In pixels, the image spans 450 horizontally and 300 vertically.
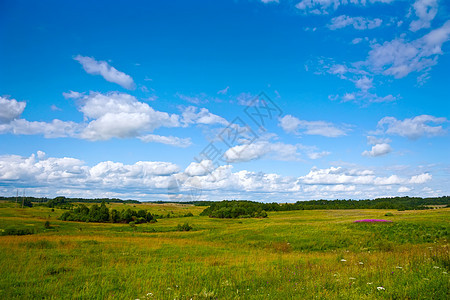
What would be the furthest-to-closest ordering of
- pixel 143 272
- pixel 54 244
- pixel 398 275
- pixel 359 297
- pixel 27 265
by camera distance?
pixel 54 244 < pixel 27 265 < pixel 143 272 < pixel 398 275 < pixel 359 297

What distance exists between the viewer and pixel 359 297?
6711 mm

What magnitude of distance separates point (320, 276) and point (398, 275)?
8.00 feet

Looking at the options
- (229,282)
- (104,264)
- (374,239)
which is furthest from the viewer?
(374,239)

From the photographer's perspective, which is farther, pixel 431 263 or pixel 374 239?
pixel 374 239

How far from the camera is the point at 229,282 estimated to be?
9102 millimetres

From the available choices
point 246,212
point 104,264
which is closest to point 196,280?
point 104,264

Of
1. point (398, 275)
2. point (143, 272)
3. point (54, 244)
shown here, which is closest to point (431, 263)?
point (398, 275)

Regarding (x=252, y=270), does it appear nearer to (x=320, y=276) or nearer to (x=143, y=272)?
(x=320, y=276)

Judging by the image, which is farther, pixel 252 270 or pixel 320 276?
pixel 252 270

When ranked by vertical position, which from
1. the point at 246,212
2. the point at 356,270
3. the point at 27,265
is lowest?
the point at 246,212

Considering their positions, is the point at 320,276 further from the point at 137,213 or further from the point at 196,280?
A: the point at 137,213

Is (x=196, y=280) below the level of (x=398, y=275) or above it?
below

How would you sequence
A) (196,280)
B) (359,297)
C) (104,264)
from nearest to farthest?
(359,297), (196,280), (104,264)

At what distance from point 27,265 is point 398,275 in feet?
51.9
